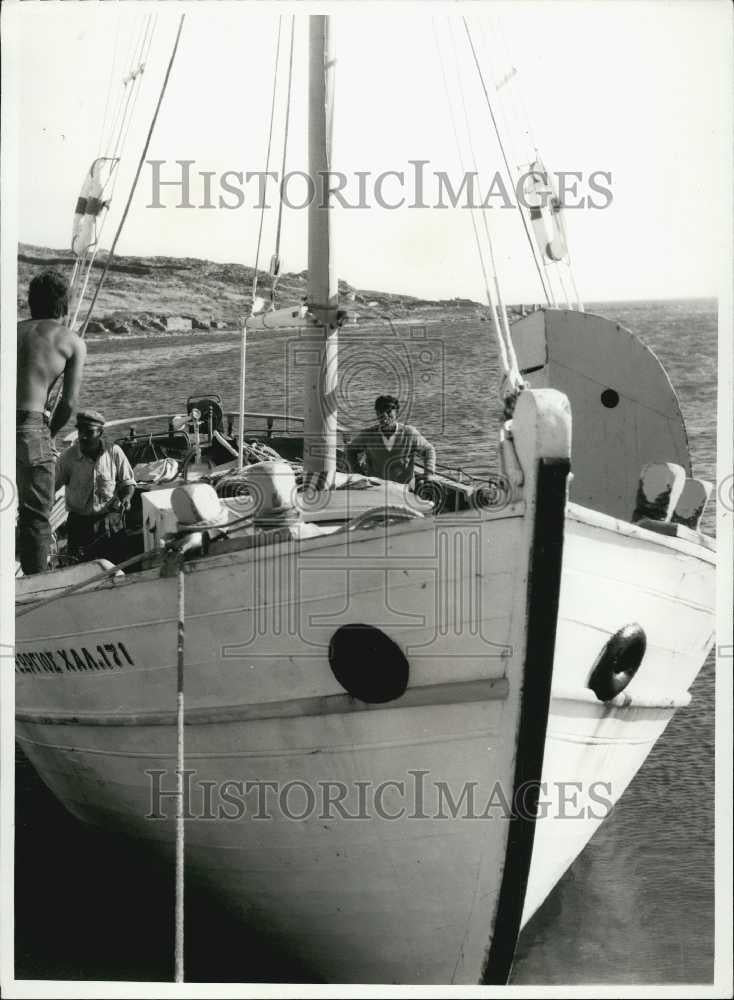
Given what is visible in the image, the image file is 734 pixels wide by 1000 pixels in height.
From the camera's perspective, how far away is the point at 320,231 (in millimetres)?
5613

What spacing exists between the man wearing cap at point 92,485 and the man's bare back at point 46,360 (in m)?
0.59

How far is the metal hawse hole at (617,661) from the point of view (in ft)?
17.9

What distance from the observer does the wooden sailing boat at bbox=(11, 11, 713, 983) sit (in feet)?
16.3

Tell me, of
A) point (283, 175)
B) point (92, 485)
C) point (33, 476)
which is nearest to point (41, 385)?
point (33, 476)

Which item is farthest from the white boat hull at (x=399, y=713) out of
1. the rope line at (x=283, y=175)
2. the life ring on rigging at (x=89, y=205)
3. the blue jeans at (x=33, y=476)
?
the life ring on rigging at (x=89, y=205)

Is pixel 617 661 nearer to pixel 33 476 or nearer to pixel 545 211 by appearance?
pixel 545 211

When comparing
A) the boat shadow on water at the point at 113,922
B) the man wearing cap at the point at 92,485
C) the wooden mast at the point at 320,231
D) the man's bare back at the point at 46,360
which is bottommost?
the boat shadow on water at the point at 113,922

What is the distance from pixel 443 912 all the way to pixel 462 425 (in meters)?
9.29

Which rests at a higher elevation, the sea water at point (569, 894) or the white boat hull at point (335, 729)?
the white boat hull at point (335, 729)

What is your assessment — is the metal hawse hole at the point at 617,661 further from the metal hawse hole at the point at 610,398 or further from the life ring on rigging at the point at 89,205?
the life ring on rigging at the point at 89,205

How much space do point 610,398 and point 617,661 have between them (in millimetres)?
1773

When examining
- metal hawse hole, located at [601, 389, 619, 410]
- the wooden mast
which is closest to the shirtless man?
the wooden mast

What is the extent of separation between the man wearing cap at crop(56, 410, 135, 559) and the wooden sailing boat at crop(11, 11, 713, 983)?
497 millimetres

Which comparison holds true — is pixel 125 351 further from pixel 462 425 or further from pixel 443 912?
pixel 443 912
